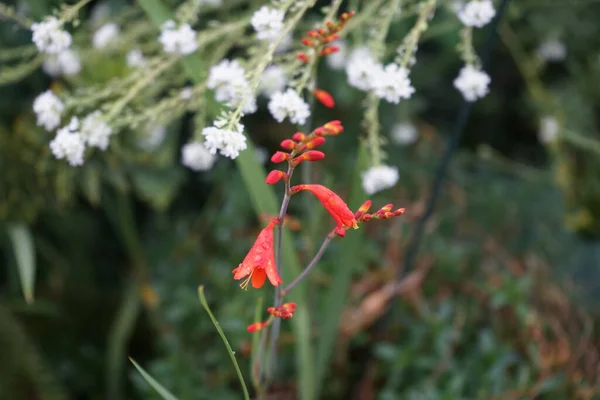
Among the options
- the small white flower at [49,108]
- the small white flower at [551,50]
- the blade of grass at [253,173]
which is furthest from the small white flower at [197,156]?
the small white flower at [551,50]

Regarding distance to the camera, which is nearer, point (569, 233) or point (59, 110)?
point (59, 110)

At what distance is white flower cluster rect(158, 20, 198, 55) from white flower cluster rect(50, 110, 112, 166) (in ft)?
0.43

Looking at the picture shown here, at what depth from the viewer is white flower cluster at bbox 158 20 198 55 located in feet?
2.64

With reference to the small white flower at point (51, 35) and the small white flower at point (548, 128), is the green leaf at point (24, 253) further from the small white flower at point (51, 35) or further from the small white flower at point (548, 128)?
the small white flower at point (548, 128)

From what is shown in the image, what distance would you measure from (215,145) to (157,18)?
0.31m

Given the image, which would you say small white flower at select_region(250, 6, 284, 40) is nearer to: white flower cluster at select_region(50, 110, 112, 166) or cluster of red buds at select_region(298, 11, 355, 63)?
cluster of red buds at select_region(298, 11, 355, 63)

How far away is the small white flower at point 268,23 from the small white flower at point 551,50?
0.99 m

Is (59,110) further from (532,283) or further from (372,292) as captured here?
(532,283)

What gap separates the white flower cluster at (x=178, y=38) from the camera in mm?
804

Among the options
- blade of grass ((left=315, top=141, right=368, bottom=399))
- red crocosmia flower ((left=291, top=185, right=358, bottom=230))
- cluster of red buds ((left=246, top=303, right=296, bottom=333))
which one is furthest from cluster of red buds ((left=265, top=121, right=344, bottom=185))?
blade of grass ((left=315, top=141, right=368, bottom=399))

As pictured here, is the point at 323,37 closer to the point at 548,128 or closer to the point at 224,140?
the point at 224,140

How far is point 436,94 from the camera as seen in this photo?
5.66ft

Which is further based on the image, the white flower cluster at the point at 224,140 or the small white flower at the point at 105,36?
the small white flower at the point at 105,36

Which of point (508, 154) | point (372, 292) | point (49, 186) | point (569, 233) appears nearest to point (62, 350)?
point (49, 186)
